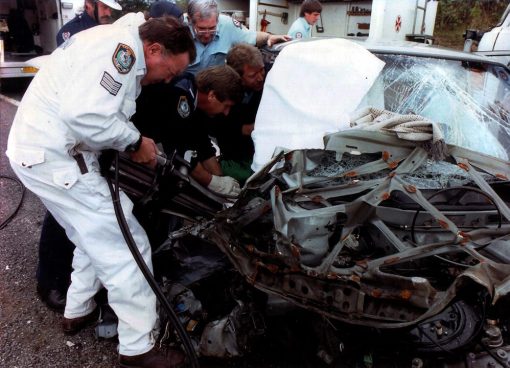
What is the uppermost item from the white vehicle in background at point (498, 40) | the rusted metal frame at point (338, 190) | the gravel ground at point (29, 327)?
the white vehicle in background at point (498, 40)

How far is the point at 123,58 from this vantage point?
198 centimetres

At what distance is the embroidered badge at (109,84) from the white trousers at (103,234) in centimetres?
40

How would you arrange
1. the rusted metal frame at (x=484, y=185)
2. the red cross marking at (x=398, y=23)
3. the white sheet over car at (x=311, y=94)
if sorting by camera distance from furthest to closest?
the red cross marking at (x=398, y=23), the white sheet over car at (x=311, y=94), the rusted metal frame at (x=484, y=185)

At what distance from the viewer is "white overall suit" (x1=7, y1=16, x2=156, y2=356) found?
191cm

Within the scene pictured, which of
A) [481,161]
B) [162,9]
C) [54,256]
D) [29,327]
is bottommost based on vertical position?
[29,327]

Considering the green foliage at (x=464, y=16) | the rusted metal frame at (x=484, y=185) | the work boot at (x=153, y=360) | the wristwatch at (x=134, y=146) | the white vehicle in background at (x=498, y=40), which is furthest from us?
the green foliage at (x=464, y=16)

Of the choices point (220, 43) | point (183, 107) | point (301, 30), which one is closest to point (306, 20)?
point (301, 30)

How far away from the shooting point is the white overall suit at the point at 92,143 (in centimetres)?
191

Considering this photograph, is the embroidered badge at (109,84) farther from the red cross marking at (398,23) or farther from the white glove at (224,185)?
the red cross marking at (398,23)

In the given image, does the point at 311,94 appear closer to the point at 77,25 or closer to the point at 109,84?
the point at 109,84

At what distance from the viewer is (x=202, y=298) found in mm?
2311

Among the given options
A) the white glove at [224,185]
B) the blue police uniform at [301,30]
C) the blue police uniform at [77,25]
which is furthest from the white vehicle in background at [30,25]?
the white glove at [224,185]

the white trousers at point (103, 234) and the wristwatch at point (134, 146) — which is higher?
the wristwatch at point (134, 146)

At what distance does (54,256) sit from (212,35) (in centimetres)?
213
